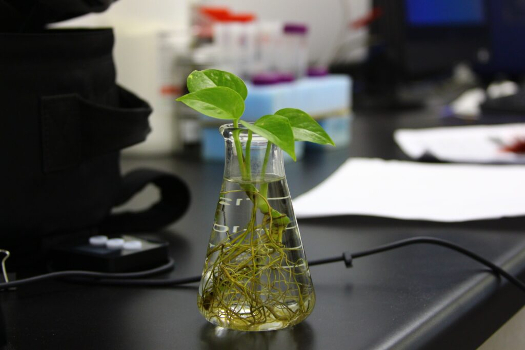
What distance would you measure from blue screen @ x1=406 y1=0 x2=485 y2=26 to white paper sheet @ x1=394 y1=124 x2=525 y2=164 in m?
0.55

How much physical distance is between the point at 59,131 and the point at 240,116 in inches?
7.4

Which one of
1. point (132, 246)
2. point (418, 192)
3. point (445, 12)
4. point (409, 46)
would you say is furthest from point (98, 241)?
point (445, 12)

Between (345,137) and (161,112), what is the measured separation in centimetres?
31

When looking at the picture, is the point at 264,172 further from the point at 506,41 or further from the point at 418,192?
the point at 506,41

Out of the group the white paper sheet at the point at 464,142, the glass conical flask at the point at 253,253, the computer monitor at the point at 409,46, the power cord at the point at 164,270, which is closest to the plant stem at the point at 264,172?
the glass conical flask at the point at 253,253

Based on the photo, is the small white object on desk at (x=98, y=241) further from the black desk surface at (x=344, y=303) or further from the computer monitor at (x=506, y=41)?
the computer monitor at (x=506, y=41)

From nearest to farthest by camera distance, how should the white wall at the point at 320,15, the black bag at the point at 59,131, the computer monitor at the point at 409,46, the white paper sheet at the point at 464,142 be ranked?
the black bag at the point at 59,131, the white paper sheet at the point at 464,142, the computer monitor at the point at 409,46, the white wall at the point at 320,15

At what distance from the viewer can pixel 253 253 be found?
1.23 ft

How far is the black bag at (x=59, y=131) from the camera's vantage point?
0.47 metres

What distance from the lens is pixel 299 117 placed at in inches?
14.9

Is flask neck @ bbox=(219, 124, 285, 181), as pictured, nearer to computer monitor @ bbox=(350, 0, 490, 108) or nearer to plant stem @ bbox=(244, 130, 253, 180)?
plant stem @ bbox=(244, 130, 253, 180)

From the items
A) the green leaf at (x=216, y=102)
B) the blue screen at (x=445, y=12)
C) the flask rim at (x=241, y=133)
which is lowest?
the flask rim at (x=241, y=133)

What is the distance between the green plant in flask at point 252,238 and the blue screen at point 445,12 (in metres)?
1.39

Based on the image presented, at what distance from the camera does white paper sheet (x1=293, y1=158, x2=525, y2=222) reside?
2.15ft
